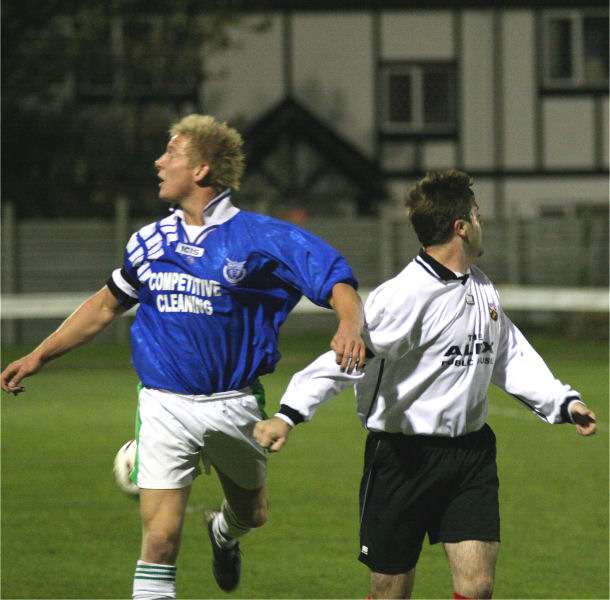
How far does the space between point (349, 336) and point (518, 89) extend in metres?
24.1

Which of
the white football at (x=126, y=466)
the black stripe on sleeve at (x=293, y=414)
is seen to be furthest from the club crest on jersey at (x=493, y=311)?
the white football at (x=126, y=466)

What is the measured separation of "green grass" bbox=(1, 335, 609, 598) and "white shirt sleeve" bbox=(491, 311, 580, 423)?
1713 mm

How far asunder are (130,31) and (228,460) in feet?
76.8

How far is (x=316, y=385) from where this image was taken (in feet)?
14.6

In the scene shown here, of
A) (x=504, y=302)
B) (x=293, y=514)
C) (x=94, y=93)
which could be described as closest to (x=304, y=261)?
(x=293, y=514)

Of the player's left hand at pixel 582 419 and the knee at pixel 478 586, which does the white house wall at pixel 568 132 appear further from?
the knee at pixel 478 586

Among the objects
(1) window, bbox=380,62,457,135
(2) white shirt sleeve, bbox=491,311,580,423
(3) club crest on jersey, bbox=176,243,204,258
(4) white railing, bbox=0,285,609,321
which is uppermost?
(1) window, bbox=380,62,457,135

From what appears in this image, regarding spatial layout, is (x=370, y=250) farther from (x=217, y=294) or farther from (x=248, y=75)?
(x=217, y=294)

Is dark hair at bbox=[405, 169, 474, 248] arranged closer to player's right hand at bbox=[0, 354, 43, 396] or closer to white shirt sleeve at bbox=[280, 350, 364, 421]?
white shirt sleeve at bbox=[280, 350, 364, 421]

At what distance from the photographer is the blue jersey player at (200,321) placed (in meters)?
5.03

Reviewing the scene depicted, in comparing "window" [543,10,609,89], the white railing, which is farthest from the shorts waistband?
"window" [543,10,609,89]

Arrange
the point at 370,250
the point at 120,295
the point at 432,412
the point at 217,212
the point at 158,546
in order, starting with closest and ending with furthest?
the point at 432,412 < the point at 158,546 < the point at 217,212 < the point at 120,295 < the point at 370,250

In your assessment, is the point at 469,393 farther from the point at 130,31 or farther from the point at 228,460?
the point at 130,31

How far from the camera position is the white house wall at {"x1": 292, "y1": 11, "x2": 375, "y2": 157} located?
27.4 m
